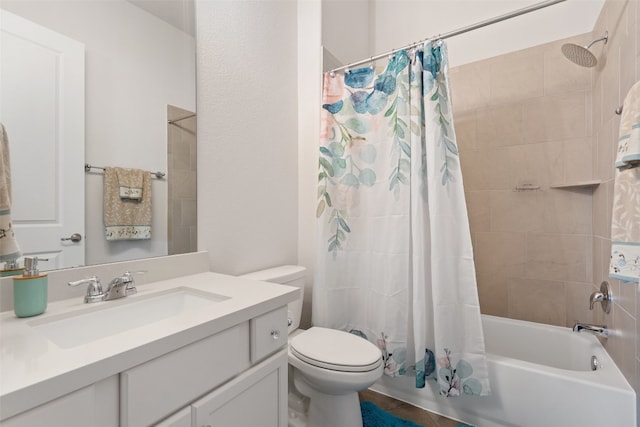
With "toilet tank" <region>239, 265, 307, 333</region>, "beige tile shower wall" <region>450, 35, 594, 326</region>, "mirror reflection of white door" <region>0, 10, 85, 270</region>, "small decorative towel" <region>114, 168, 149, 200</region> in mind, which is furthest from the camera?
"beige tile shower wall" <region>450, 35, 594, 326</region>

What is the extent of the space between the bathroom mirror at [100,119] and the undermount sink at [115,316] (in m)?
0.21

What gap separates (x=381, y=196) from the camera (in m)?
1.73

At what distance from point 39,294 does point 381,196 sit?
146 centimetres

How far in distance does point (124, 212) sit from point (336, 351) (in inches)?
41.4

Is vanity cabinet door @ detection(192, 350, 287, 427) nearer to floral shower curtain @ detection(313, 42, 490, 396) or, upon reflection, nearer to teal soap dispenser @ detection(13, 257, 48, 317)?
teal soap dispenser @ detection(13, 257, 48, 317)

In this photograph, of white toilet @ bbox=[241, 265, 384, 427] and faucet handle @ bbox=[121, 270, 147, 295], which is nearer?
faucet handle @ bbox=[121, 270, 147, 295]

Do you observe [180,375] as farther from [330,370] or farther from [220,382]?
[330,370]

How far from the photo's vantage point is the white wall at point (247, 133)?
57.4 inches

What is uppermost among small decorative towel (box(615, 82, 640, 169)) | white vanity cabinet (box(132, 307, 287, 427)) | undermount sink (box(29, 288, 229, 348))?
small decorative towel (box(615, 82, 640, 169))

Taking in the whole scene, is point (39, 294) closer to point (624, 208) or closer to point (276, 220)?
point (276, 220)

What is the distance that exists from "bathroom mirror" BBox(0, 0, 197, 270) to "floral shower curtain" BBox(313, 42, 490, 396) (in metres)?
0.83

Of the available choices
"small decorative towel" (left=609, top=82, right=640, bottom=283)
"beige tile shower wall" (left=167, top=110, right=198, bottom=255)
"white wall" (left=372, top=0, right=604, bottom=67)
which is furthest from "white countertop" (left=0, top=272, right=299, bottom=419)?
"white wall" (left=372, top=0, right=604, bottom=67)

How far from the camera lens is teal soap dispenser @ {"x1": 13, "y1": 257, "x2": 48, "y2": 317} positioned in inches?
31.6

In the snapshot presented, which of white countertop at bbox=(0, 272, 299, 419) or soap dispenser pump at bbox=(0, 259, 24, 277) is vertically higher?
soap dispenser pump at bbox=(0, 259, 24, 277)
